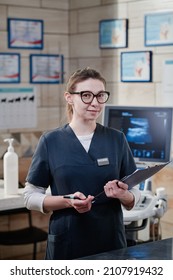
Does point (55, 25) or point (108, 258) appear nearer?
point (108, 258)

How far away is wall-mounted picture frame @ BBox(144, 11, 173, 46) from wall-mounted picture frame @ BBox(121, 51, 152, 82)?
0.10 meters

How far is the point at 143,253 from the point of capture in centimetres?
213

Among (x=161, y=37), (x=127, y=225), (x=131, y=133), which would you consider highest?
(x=161, y=37)

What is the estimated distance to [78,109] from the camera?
241 centimetres

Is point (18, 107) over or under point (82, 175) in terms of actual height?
over

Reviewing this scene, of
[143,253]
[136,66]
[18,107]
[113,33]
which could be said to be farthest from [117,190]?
[18,107]

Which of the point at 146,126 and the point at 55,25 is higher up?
the point at 55,25

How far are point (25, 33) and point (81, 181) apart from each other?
2.34m

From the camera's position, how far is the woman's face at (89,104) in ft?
7.82

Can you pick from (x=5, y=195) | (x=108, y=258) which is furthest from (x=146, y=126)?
(x=108, y=258)

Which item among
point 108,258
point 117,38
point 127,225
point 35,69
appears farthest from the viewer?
point 35,69

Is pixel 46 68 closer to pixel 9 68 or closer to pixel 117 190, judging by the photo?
pixel 9 68
